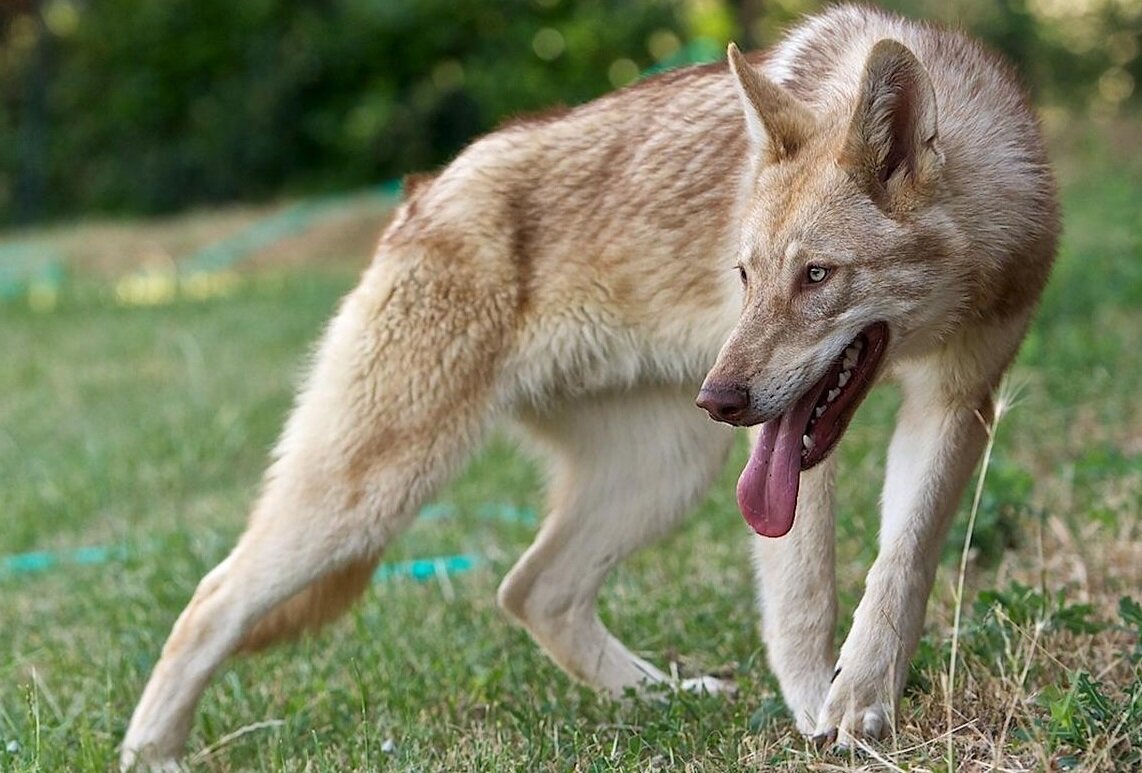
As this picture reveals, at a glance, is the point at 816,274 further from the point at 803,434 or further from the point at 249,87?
the point at 249,87

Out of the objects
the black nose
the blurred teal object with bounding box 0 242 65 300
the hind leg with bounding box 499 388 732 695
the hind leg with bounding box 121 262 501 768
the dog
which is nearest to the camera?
the black nose

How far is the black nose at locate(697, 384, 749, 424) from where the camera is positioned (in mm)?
3453

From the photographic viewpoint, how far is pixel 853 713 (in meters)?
3.73

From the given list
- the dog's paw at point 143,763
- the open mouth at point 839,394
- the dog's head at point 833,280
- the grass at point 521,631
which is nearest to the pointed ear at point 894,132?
the dog's head at point 833,280

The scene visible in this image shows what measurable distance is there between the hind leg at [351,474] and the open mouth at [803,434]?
1058 millimetres

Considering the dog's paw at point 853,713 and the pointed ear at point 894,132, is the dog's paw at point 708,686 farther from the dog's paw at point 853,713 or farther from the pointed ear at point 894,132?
the pointed ear at point 894,132

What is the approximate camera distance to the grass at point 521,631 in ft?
12.3

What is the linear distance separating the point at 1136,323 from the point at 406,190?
5096 millimetres

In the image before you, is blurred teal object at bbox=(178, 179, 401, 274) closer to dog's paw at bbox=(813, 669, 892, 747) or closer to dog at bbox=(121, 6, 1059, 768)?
dog at bbox=(121, 6, 1059, 768)

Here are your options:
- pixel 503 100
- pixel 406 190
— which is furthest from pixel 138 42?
pixel 406 190

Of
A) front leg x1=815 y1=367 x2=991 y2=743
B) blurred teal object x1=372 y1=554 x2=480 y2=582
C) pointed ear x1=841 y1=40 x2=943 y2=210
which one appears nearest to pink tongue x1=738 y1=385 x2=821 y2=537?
front leg x1=815 y1=367 x2=991 y2=743

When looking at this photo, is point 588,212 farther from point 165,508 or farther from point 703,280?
point 165,508

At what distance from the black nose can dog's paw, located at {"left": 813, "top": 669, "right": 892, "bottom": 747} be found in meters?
0.74

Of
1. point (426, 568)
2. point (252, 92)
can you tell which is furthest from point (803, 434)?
point (252, 92)
